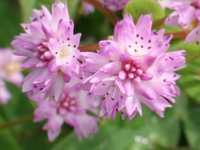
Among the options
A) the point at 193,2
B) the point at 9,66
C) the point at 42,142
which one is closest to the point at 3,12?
the point at 9,66

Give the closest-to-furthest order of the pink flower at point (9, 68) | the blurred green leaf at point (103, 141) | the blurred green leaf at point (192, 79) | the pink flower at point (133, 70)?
1. the pink flower at point (133, 70)
2. the blurred green leaf at point (192, 79)
3. the blurred green leaf at point (103, 141)
4. the pink flower at point (9, 68)

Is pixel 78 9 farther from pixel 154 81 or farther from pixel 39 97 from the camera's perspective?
pixel 154 81

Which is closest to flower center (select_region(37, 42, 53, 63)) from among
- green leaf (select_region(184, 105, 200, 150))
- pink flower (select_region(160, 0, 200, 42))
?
pink flower (select_region(160, 0, 200, 42))

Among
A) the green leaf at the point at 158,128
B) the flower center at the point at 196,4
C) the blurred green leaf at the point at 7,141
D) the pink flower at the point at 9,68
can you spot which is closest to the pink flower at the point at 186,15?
the flower center at the point at 196,4

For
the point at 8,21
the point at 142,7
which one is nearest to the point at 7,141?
the point at 8,21

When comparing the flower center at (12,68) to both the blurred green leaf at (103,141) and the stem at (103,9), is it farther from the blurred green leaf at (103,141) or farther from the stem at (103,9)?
the stem at (103,9)

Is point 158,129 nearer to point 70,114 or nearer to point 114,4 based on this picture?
point 70,114
